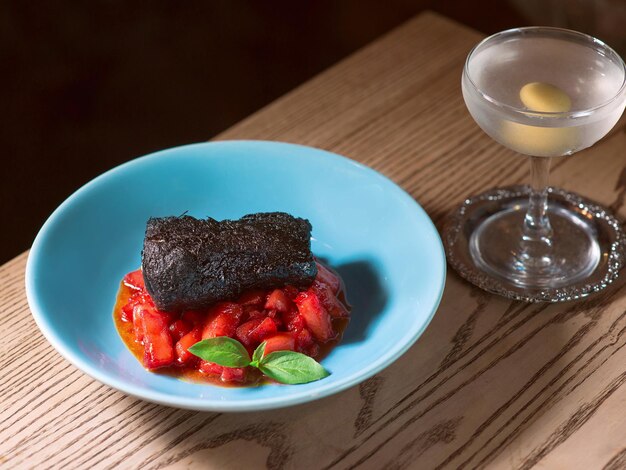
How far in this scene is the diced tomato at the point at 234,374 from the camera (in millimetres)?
1173

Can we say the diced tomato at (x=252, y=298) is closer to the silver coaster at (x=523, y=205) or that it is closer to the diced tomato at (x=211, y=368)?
the diced tomato at (x=211, y=368)

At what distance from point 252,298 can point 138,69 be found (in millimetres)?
2188

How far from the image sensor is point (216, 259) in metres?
1.25

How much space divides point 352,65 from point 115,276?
0.84m

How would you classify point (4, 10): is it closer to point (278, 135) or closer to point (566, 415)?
point (278, 135)

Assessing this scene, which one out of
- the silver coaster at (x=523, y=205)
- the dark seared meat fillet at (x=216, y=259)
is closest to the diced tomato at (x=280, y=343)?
the dark seared meat fillet at (x=216, y=259)

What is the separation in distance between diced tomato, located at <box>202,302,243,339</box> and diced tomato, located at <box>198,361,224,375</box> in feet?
0.13

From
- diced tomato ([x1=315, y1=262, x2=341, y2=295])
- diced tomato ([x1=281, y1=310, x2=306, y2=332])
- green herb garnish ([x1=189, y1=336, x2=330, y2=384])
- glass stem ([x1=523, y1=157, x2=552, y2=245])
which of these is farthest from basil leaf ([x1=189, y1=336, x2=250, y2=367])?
glass stem ([x1=523, y1=157, x2=552, y2=245])

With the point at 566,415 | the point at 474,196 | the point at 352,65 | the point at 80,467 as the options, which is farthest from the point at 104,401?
the point at 352,65

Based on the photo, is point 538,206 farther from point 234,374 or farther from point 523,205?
point 234,374

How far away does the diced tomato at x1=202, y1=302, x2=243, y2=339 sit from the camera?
1.22 meters

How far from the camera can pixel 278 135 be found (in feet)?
5.73

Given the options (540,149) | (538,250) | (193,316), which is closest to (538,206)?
(538,250)

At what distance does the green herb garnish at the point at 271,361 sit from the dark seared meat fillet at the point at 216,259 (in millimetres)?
111
